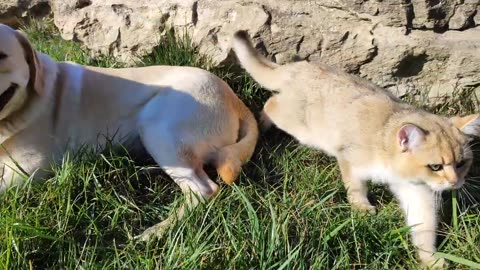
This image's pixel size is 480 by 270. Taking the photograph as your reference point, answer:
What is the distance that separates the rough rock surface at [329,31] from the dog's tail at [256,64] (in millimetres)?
271

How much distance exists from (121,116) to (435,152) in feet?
5.01

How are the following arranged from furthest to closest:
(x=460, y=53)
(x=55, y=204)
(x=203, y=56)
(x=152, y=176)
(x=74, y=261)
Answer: (x=203, y=56) < (x=460, y=53) < (x=152, y=176) < (x=55, y=204) < (x=74, y=261)

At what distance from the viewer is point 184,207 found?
9.97ft

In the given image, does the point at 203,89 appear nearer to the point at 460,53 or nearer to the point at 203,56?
the point at 203,56

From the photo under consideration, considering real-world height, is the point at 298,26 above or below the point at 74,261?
above

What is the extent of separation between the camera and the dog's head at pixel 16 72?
310 cm

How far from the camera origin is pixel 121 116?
3504mm

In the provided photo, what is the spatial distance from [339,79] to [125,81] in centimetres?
110

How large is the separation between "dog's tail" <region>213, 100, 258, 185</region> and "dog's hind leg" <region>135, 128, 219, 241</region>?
0.08 m

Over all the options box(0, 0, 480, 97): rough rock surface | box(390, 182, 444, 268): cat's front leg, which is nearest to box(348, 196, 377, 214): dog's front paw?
box(390, 182, 444, 268): cat's front leg

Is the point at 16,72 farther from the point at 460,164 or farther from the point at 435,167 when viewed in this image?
the point at 460,164

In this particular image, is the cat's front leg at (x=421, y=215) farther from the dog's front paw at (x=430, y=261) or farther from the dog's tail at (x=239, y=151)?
the dog's tail at (x=239, y=151)

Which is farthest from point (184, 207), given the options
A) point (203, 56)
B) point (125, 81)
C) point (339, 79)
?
point (203, 56)

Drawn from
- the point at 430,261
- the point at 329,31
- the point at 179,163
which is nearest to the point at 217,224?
the point at 179,163
